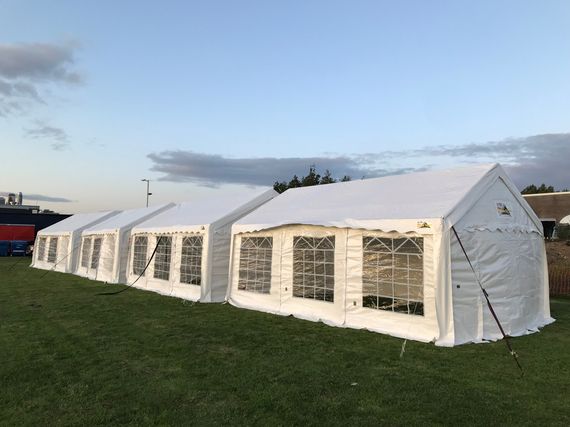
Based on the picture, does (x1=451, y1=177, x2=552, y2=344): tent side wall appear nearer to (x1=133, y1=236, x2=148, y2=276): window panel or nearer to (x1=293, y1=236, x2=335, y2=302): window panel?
(x1=293, y1=236, x2=335, y2=302): window panel

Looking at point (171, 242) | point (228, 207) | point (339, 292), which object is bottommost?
point (339, 292)

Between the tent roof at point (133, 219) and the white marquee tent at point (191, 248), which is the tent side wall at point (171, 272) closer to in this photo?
the white marquee tent at point (191, 248)

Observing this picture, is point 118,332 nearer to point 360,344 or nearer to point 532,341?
→ point 360,344

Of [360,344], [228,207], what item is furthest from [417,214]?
[228,207]

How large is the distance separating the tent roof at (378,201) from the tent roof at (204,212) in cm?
82

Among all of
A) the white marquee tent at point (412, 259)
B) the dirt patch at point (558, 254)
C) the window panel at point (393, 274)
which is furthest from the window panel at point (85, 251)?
the dirt patch at point (558, 254)

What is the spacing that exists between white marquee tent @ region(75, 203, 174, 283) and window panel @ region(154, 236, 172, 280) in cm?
250

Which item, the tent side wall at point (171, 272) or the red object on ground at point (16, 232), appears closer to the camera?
the tent side wall at point (171, 272)

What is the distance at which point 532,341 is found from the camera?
7371 mm

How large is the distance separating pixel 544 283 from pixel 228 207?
8233 mm

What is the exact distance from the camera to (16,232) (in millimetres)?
38250

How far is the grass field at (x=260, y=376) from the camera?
167 inches

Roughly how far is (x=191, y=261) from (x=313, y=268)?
4578 millimetres

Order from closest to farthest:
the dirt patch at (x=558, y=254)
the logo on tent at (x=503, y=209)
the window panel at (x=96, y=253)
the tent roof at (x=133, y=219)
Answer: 1. the logo on tent at (x=503, y=209)
2. the tent roof at (x=133, y=219)
3. the dirt patch at (x=558, y=254)
4. the window panel at (x=96, y=253)
